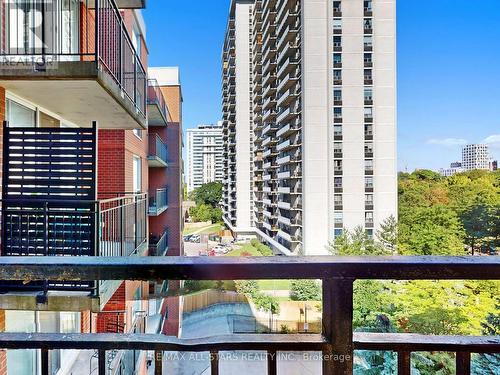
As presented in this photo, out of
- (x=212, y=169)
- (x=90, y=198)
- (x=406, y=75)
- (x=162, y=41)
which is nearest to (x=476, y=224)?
(x=406, y=75)


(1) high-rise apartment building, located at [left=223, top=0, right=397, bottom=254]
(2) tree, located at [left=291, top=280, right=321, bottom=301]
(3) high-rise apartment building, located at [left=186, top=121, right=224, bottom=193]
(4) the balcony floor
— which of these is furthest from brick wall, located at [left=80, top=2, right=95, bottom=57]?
(3) high-rise apartment building, located at [left=186, top=121, right=224, bottom=193]

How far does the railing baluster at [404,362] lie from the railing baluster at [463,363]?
12 cm

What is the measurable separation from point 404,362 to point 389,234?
2575cm

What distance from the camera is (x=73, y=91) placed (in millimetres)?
3482

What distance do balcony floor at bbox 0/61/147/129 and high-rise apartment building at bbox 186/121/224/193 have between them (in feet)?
276

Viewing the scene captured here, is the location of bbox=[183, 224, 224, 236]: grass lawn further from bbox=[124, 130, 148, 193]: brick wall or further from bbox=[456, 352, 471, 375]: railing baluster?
bbox=[456, 352, 471, 375]: railing baluster

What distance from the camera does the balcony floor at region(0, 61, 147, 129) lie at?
119 inches

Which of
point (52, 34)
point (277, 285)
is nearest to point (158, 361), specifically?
point (52, 34)

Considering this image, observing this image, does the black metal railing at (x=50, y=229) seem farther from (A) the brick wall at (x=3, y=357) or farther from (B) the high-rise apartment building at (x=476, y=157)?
(B) the high-rise apartment building at (x=476, y=157)

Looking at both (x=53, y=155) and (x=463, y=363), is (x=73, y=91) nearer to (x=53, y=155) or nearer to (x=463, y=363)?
(x=53, y=155)

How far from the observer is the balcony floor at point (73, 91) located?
301 cm

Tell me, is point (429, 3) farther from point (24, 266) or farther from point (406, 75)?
point (24, 266)

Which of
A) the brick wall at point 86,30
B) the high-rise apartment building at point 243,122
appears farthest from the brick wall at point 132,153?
the high-rise apartment building at point 243,122

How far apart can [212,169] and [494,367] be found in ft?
302
